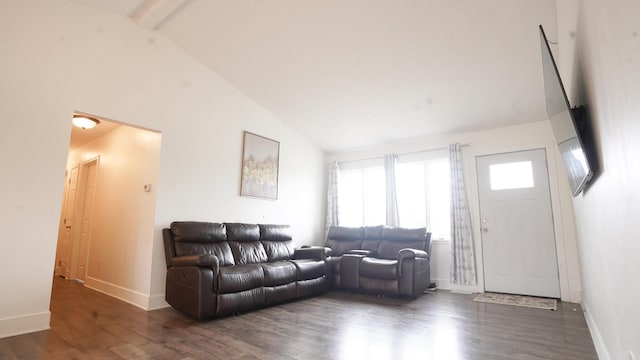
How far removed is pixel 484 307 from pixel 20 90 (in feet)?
16.8

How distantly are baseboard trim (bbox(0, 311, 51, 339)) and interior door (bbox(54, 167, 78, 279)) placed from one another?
3.23 meters

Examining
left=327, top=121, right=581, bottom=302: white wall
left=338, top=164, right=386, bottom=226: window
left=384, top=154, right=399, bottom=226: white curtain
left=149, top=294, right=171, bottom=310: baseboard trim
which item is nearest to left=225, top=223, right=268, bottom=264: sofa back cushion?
left=149, top=294, right=171, bottom=310: baseboard trim

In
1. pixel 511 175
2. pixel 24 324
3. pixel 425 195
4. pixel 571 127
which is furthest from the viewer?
pixel 425 195

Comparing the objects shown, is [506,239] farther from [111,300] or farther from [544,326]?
[111,300]

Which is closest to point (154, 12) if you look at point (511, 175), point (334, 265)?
point (334, 265)

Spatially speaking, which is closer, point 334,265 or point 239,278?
point 239,278

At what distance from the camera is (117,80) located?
355 cm

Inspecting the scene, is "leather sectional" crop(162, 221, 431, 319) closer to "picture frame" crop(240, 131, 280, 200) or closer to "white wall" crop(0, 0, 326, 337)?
"white wall" crop(0, 0, 326, 337)

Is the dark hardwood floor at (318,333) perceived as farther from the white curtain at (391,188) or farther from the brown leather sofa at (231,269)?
the white curtain at (391,188)

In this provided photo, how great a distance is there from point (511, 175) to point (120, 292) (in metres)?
5.35

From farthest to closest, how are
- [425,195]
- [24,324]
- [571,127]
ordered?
[425,195] → [24,324] → [571,127]

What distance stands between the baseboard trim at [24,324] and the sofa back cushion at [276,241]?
2.32 metres

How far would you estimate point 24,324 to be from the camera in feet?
9.04

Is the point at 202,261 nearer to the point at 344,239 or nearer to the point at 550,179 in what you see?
the point at 344,239
